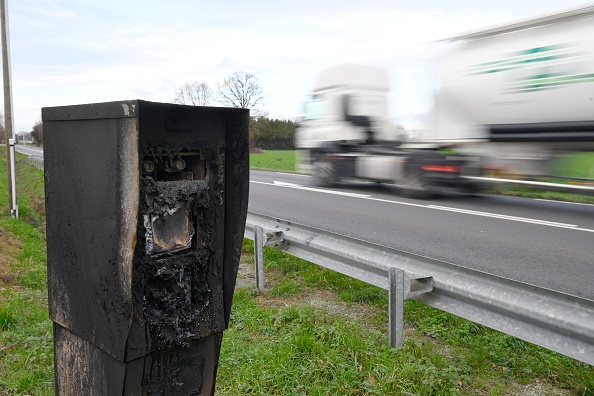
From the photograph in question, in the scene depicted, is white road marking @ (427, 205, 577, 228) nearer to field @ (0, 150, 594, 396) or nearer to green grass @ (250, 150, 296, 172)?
field @ (0, 150, 594, 396)

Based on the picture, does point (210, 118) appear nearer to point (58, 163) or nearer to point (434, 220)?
point (58, 163)

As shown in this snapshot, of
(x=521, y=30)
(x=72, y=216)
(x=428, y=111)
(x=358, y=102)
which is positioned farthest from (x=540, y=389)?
(x=358, y=102)

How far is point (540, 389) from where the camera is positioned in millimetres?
2986

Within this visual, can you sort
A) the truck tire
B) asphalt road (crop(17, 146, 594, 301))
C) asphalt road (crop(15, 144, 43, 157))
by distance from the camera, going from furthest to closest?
asphalt road (crop(15, 144, 43, 157)) → the truck tire → asphalt road (crop(17, 146, 594, 301))

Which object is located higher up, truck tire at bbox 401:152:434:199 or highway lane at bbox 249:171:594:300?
truck tire at bbox 401:152:434:199

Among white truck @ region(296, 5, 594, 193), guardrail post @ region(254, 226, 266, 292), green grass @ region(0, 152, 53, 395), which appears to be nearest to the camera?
green grass @ region(0, 152, 53, 395)

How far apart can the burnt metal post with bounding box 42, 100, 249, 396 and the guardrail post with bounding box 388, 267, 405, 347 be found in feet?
4.93

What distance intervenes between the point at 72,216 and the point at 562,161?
9.32 m

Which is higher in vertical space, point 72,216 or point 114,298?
point 72,216

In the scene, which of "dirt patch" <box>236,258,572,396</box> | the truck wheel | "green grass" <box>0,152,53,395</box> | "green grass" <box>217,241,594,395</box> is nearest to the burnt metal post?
"green grass" <box>217,241,594,395</box>

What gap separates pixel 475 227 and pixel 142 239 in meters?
7.26

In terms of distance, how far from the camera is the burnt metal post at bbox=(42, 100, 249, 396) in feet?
5.73

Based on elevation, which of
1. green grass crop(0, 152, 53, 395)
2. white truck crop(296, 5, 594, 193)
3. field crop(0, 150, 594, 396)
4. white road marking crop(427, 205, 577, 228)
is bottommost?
green grass crop(0, 152, 53, 395)

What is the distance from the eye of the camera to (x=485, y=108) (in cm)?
980
